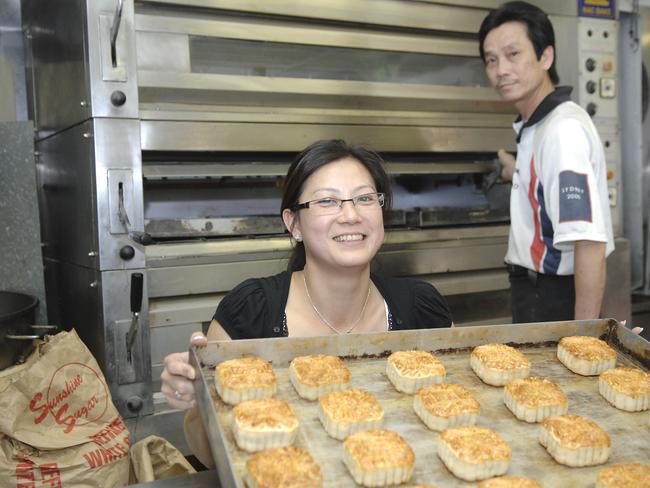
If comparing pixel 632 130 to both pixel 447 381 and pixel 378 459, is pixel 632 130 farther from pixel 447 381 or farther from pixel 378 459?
pixel 378 459

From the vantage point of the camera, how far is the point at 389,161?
10.5ft

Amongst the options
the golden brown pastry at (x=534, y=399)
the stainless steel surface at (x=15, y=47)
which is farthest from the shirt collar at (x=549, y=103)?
the stainless steel surface at (x=15, y=47)

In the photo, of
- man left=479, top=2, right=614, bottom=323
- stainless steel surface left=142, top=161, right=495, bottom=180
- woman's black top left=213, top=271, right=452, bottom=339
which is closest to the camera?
woman's black top left=213, top=271, right=452, bottom=339

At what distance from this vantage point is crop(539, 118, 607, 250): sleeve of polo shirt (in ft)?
7.13

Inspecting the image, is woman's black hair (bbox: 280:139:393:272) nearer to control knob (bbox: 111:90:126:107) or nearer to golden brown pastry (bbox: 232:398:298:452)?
golden brown pastry (bbox: 232:398:298:452)

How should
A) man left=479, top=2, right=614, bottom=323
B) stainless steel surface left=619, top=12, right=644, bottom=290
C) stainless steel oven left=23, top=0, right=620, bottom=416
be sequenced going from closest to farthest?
man left=479, top=2, right=614, bottom=323 → stainless steel oven left=23, top=0, right=620, bottom=416 → stainless steel surface left=619, top=12, right=644, bottom=290

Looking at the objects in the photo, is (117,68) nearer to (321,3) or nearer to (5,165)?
(5,165)

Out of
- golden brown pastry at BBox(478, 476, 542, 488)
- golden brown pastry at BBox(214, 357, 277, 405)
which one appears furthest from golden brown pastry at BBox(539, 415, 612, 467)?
golden brown pastry at BBox(214, 357, 277, 405)

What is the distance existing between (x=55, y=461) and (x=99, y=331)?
76cm

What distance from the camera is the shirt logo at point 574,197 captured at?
2170 millimetres

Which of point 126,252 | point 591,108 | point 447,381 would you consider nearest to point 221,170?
point 126,252

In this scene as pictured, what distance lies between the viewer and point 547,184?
230cm

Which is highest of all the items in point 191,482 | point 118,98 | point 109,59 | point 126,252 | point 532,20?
point 532,20

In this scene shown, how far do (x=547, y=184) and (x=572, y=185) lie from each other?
122 mm
